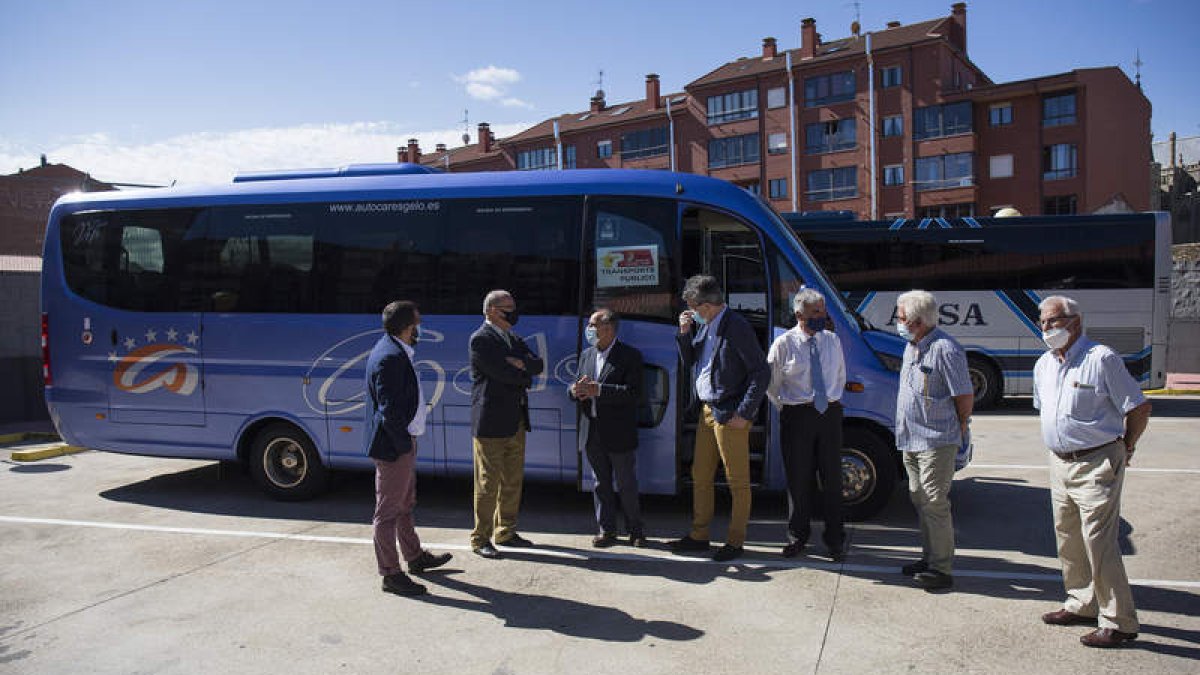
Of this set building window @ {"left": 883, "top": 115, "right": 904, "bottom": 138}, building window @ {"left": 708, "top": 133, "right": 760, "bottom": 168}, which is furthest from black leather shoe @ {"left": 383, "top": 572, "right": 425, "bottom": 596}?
building window @ {"left": 708, "top": 133, "right": 760, "bottom": 168}

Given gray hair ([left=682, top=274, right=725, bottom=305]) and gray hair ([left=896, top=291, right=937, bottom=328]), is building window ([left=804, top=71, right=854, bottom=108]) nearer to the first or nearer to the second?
gray hair ([left=682, top=274, right=725, bottom=305])

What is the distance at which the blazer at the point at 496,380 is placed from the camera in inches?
228

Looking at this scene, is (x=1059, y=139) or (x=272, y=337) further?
(x=1059, y=139)

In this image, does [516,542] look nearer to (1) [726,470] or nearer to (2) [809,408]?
(1) [726,470]

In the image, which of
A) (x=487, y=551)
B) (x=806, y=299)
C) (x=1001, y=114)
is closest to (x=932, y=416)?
(x=806, y=299)

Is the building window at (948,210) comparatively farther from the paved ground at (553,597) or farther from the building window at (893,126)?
the paved ground at (553,597)

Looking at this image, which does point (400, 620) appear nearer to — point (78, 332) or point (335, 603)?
point (335, 603)

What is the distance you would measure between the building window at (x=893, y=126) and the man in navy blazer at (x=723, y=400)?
43.8 meters

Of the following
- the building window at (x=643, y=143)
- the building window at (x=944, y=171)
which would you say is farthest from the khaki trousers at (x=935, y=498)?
the building window at (x=643, y=143)

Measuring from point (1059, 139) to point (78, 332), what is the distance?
46703mm

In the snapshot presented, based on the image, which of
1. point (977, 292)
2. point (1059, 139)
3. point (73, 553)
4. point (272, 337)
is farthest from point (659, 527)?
point (1059, 139)

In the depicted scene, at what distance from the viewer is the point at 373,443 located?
524 cm

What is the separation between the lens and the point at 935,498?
4.98 m

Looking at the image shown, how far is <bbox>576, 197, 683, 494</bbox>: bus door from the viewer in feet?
21.8
